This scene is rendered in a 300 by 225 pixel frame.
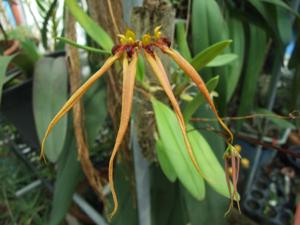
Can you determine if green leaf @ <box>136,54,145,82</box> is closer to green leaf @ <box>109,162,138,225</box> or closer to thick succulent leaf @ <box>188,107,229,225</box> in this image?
thick succulent leaf @ <box>188,107,229,225</box>

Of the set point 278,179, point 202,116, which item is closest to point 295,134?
point 278,179

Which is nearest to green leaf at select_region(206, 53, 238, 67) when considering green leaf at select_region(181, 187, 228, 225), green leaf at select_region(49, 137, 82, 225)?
green leaf at select_region(181, 187, 228, 225)

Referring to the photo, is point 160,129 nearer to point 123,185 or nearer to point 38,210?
point 123,185

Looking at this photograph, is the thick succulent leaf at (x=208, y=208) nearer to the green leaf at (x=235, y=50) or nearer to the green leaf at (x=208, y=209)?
the green leaf at (x=208, y=209)

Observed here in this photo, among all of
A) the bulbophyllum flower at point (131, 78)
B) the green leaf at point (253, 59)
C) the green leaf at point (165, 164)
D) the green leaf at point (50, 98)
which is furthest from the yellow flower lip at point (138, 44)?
the green leaf at point (253, 59)

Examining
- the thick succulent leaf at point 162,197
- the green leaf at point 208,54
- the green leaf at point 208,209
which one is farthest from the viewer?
the thick succulent leaf at point 162,197
